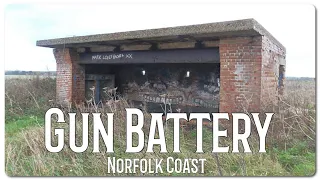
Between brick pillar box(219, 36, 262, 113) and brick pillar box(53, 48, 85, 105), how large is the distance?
4.76 metres

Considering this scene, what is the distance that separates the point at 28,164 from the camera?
171 inches

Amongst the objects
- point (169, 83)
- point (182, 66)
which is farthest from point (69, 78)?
point (182, 66)

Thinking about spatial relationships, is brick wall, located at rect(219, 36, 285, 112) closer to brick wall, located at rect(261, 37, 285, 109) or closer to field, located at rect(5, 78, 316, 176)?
brick wall, located at rect(261, 37, 285, 109)

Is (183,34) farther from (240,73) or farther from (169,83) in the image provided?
(169,83)

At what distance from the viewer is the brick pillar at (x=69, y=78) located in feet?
27.8

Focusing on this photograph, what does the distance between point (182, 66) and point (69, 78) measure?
367 centimetres

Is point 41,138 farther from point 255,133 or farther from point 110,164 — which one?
point 255,133

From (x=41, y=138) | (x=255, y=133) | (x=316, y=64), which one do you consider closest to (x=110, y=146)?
(x=41, y=138)

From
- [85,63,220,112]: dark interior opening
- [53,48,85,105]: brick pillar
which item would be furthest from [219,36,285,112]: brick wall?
[53,48,85,105]: brick pillar

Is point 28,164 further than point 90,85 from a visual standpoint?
No

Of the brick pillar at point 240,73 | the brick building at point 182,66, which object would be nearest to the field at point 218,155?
the brick pillar at point 240,73

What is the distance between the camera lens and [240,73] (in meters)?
5.74

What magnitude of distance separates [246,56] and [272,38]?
117cm

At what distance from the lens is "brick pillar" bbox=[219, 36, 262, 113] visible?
5590 mm
